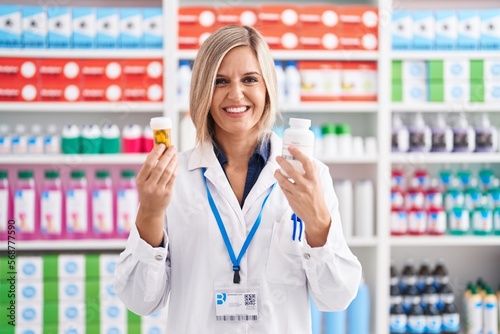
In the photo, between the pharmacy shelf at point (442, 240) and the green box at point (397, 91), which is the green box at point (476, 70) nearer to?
the green box at point (397, 91)

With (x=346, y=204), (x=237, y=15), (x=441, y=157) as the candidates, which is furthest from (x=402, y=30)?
(x=346, y=204)

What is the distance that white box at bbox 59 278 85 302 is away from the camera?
3385 millimetres

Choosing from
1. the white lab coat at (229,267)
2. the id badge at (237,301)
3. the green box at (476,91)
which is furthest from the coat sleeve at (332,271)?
the green box at (476,91)

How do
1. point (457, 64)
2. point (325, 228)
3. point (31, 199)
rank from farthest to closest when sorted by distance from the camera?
point (457, 64), point (31, 199), point (325, 228)

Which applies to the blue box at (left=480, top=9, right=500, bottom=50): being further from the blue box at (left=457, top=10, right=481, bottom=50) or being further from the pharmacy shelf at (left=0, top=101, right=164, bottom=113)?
the pharmacy shelf at (left=0, top=101, right=164, bottom=113)

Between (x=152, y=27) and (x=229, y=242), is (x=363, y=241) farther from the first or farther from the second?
(x=229, y=242)

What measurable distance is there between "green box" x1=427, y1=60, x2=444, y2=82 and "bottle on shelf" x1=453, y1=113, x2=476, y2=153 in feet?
1.04

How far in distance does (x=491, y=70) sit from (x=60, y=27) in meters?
2.65

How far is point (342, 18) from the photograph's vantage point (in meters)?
3.53

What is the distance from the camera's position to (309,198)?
141 centimetres

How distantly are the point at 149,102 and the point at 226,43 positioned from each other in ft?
6.58

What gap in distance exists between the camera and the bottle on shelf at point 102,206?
3.42 meters

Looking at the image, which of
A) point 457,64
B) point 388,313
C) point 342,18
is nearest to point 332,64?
point 342,18

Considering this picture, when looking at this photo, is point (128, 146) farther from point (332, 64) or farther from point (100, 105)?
point (332, 64)
